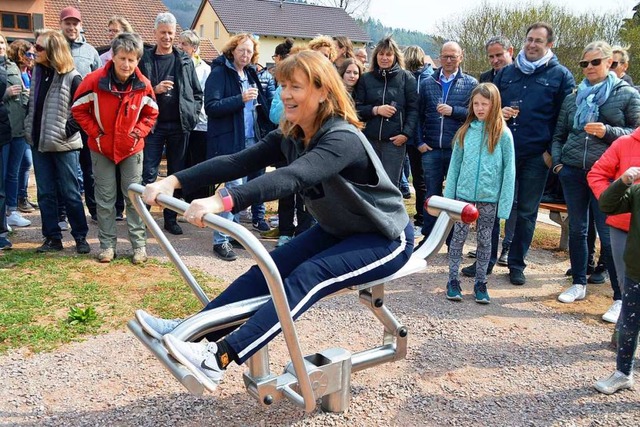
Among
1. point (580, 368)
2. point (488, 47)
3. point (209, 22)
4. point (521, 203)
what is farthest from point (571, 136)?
point (209, 22)

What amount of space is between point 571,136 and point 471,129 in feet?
2.86

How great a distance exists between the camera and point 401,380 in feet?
11.8

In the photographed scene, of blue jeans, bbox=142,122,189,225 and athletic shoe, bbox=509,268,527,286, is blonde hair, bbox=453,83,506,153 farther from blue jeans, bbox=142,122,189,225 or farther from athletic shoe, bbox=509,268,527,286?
blue jeans, bbox=142,122,189,225

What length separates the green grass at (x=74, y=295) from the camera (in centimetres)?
404

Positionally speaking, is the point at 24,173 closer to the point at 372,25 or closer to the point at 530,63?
the point at 530,63

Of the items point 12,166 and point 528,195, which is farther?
point 12,166

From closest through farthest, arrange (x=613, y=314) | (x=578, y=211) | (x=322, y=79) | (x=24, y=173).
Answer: (x=322, y=79) < (x=613, y=314) < (x=578, y=211) < (x=24, y=173)

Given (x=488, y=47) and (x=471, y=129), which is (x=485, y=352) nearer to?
(x=471, y=129)

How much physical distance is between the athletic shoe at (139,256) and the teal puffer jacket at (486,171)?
9.56 feet

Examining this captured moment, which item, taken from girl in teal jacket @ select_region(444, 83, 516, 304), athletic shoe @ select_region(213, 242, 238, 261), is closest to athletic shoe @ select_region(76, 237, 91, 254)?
athletic shoe @ select_region(213, 242, 238, 261)

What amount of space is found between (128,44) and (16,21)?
29073 mm

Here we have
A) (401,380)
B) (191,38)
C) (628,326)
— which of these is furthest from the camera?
(191,38)

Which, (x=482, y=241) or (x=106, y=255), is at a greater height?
(x=482, y=241)

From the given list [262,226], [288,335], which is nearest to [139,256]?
[262,226]
